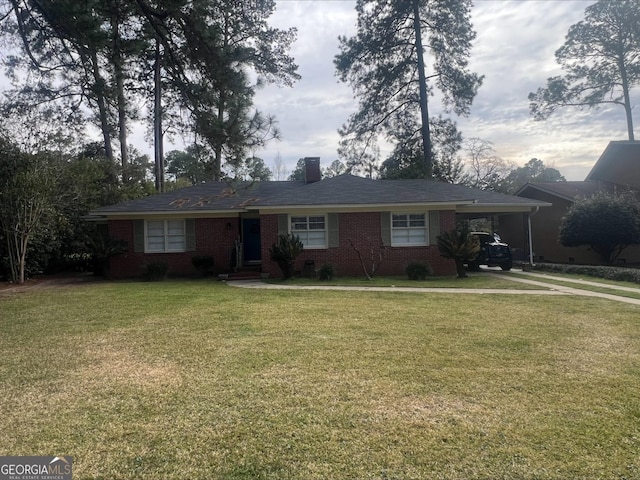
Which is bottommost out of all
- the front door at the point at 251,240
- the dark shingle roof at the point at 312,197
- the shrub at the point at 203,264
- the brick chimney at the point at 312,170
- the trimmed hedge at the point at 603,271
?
the trimmed hedge at the point at 603,271

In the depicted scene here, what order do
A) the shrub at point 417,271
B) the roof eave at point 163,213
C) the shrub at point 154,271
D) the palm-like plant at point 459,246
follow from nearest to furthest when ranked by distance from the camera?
the palm-like plant at point 459,246, the shrub at point 417,271, the shrub at point 154,271, the roof eave at point 163,213

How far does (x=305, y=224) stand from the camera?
1521 centimetres

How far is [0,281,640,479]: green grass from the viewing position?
275cm

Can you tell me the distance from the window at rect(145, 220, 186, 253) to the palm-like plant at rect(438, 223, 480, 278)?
1017 cm

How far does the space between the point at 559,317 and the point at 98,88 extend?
35.4 ft

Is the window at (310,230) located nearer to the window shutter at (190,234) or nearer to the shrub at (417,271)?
the shrub at (417,271)

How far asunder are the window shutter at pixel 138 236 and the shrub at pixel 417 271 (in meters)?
10.5

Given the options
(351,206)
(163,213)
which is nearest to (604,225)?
(351,206)

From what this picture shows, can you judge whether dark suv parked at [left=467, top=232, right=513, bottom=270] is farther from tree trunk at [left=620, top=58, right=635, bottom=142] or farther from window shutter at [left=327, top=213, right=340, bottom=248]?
tree trunk at [left=620, top=58, right=635, bottom=142]

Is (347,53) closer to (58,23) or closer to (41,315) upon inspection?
(58,23)

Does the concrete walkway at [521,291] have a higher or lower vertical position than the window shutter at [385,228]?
lower

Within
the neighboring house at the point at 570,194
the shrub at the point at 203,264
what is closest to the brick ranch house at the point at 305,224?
the shrub at the point at 203,264

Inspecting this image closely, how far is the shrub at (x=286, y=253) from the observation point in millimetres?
13781

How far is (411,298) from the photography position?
9.68 m
